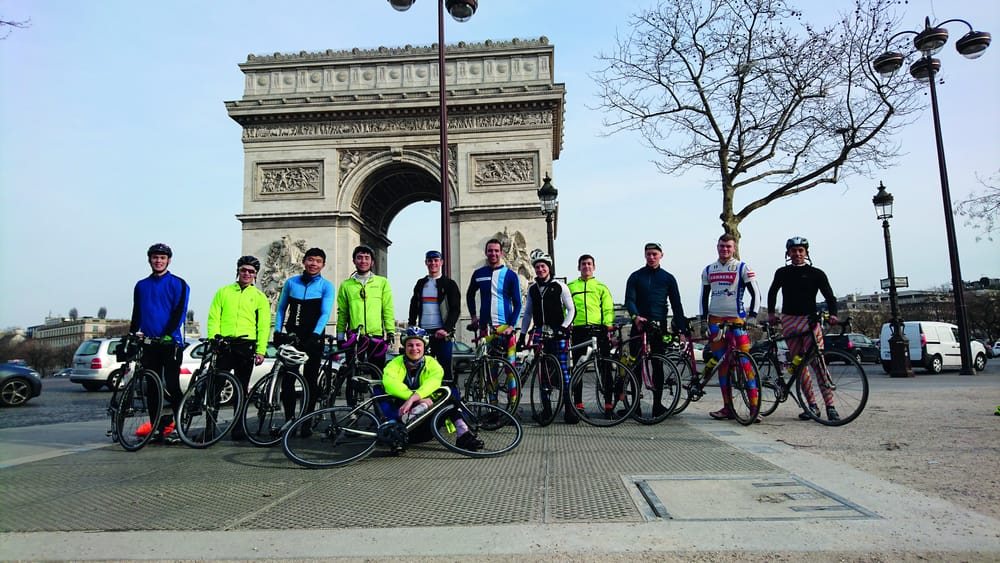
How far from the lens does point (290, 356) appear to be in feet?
18.0

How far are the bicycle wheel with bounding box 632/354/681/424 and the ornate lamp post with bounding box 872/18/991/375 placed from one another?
1277 centimetres

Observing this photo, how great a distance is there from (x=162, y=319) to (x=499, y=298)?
3.11 meters

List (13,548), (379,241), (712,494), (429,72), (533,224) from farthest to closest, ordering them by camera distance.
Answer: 1. (379,241)
2. (429,72)
3. (533,224)
4. (712,494)
5. (13,548)

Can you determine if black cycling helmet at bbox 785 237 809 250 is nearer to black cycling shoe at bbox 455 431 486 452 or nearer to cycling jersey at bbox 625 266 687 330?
cycling jersey at bbox 625 266 687 330

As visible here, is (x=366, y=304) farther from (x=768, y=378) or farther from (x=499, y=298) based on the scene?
(x=768, y=378)

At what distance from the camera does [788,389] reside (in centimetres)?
604

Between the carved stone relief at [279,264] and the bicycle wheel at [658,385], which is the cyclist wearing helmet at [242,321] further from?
the carved stone relief at [279,264]

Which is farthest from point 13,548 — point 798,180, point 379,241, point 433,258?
point 379,241

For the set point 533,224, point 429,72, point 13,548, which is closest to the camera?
point 13,548

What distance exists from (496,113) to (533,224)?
523 cm

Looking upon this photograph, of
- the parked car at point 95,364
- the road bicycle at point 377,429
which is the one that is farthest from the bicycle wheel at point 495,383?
the parked car at point 95,364

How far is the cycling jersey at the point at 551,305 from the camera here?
616 cm

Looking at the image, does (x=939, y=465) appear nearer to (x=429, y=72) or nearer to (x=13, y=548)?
(x=13, y=548)

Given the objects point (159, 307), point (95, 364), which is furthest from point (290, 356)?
point (95, 364)
